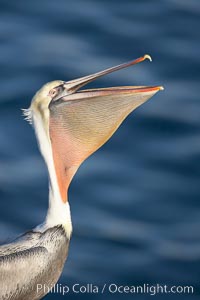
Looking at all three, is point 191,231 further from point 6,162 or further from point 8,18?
point 8,18

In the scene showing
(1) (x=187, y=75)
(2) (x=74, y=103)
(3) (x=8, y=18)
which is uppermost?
(3) (x=8, y=18)

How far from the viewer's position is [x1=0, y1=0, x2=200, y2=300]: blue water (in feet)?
37.3

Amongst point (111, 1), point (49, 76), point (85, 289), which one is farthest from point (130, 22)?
point (85, 289)

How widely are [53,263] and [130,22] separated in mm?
4547

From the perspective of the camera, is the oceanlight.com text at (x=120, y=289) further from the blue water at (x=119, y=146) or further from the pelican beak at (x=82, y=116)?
the pelican beak at (x=82, y=116)

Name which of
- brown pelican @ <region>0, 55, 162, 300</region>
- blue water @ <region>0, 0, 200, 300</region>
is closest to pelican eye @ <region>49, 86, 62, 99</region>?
brown pelican @ <region>0, 55, 162, 300</region>

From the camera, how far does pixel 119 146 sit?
12.5 meters

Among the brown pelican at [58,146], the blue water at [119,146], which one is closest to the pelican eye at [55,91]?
the brown pelican at [58,146]

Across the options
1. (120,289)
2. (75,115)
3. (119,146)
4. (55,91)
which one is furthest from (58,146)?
(119,146)

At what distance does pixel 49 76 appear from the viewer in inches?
524

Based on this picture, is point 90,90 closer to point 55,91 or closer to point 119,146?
point 55,91

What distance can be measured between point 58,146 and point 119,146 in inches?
87.7

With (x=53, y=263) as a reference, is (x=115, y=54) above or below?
above

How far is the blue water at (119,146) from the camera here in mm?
11367
